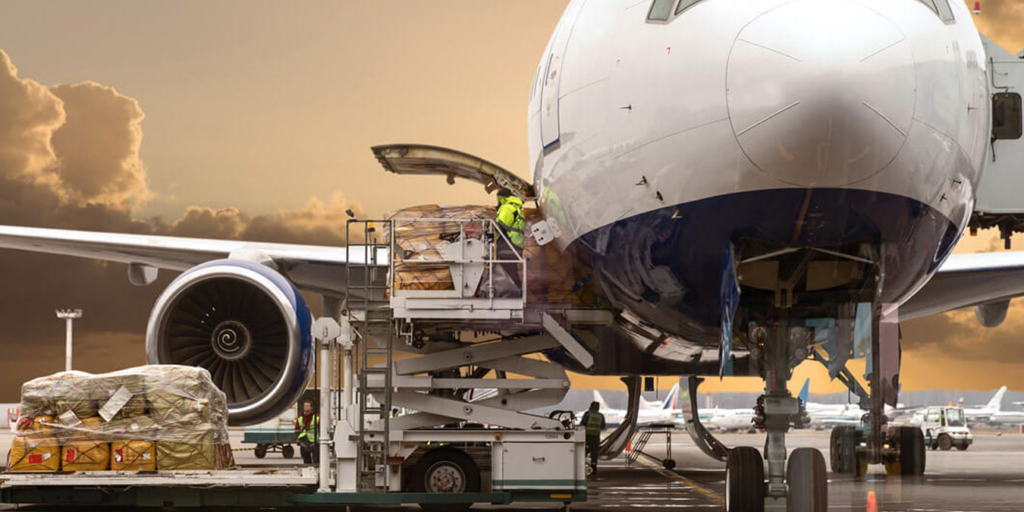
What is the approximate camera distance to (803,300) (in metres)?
7.67

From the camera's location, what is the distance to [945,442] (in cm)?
3375

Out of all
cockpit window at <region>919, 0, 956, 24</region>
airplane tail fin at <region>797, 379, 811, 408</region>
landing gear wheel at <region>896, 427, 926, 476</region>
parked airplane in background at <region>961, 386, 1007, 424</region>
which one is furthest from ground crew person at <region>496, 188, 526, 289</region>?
parked airplane in background at <region>961, 386, 1007, 424</region>

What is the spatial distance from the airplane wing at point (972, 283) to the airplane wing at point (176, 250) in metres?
6.40

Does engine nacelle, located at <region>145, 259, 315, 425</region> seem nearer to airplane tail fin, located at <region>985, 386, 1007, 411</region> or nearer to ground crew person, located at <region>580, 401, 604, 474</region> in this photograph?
ground crew person, located at <region>580, 401, 604, 474</region>

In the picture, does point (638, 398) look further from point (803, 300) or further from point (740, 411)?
point (740, 411)

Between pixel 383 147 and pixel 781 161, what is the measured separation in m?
4.93

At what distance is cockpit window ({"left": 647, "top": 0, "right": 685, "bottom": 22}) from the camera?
6.91 m

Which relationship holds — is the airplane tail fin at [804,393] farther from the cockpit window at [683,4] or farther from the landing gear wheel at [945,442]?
the landing gear wheel at [945,442]

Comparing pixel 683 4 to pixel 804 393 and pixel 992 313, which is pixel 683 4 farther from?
pixel 992 313

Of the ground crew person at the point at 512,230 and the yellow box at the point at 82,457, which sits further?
the yellow box at the point at 82,457

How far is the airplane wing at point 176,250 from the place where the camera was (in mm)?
13219

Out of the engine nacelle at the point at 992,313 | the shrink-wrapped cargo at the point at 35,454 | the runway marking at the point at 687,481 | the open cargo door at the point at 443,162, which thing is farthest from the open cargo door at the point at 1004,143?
the shrink-wrapped cargo at the point at 35,454

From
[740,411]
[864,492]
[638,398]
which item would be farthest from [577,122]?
[740,411]

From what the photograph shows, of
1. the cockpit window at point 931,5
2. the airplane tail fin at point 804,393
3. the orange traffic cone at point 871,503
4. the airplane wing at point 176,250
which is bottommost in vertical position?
the orange traffic cone at point 871,503
